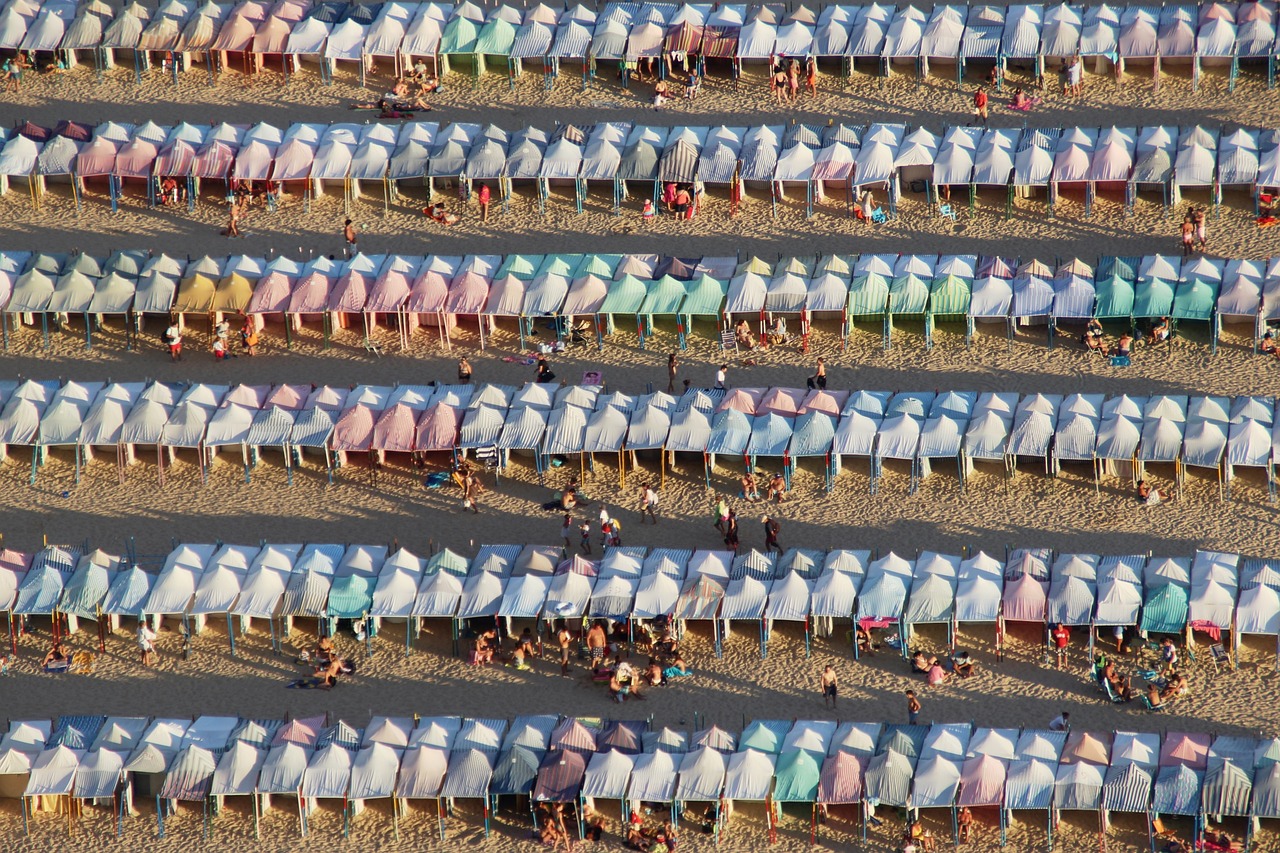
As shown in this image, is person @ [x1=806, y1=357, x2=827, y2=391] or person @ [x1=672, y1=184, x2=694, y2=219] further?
person @ [x1=672, y1=184, x2=694, y2=219]

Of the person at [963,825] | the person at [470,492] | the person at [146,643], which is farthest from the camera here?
the person at [470,492]

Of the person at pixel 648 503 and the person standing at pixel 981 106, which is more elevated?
the person standing at pixel 981 106

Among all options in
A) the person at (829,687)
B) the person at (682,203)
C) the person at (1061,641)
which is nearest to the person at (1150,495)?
A: the person at (1061,641)

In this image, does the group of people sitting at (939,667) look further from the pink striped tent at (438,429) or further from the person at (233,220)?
the person at (233,220)

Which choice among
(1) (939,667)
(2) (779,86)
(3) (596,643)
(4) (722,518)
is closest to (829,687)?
(1) (939,667)

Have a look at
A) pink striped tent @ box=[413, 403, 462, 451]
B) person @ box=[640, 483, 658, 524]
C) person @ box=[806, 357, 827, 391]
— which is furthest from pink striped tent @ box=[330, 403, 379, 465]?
person @ box=[806, 357, 827, 391]

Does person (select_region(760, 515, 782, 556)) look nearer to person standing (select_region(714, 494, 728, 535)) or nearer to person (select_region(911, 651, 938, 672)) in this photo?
person standing (select_region(714, 494, 728, 535))

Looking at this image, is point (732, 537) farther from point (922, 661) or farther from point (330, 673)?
point (330, 673)
